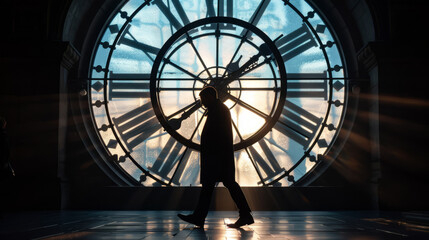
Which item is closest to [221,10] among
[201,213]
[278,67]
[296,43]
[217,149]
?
[296,43]

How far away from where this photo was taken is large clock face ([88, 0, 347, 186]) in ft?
28.1

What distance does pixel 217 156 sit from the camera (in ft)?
14.8

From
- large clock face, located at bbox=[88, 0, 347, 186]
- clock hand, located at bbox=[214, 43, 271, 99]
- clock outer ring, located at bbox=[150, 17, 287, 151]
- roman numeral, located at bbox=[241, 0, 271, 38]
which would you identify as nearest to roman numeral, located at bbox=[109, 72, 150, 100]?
large clock face, located at bbox=[88, 0, 347, 186]

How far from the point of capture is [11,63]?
7180 millimetres

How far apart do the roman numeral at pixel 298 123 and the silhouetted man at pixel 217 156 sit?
4.17 metres

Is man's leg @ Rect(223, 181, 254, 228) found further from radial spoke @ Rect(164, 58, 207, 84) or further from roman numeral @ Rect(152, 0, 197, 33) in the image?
roman numeral @ Rect(152, 0, 197, 33)

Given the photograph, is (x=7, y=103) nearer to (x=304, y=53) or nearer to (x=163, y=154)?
(x=163, y=154)

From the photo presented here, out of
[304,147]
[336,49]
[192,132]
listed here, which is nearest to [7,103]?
[192,132]

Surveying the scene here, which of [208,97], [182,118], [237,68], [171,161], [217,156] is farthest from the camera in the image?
[171,161]

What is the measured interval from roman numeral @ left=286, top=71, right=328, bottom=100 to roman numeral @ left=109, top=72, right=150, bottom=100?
2159mm

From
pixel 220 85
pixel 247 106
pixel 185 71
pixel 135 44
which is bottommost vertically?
pixel 247 106

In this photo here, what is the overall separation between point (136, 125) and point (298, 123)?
7.87ft

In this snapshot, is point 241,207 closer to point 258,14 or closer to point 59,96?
point 59,96

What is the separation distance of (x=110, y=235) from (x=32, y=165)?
4.14 metres
